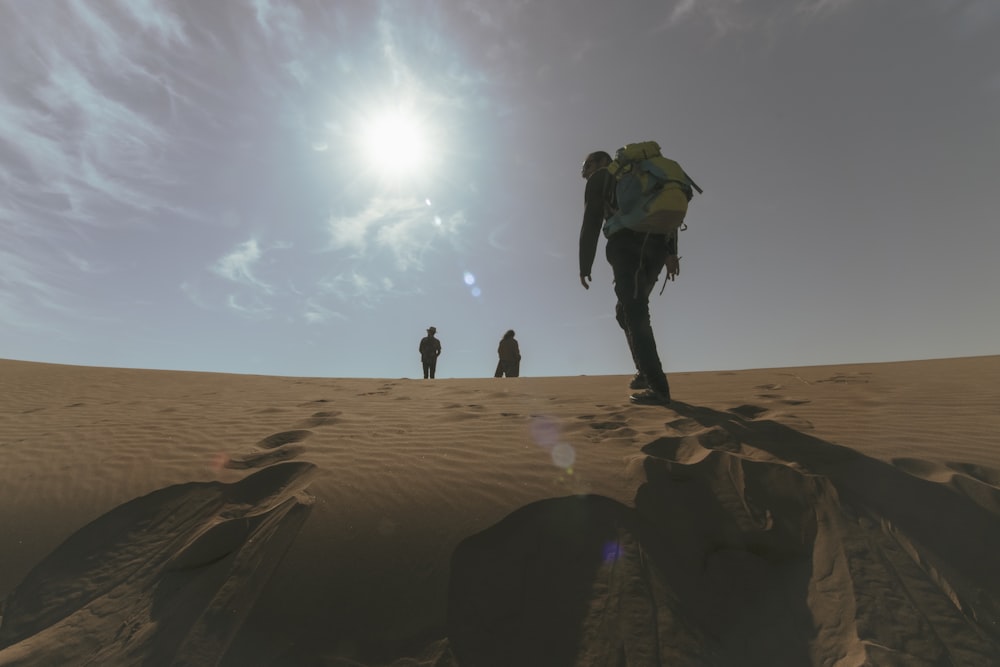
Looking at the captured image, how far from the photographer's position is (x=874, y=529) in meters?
1.56

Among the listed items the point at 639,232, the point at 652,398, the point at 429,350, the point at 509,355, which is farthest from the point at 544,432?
the point at 429,350

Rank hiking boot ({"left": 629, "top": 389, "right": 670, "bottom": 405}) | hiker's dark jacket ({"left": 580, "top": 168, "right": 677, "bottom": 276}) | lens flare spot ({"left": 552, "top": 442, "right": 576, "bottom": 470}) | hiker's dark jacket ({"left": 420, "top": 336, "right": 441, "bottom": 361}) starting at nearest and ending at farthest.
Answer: lens flare spot ({"left": 552, "top": 442, "right": 576, "bottom": 470})
hiking boot ({"left": 629, "top": 389, "right": 670, "bottom": 405})
hiker's dark jacket ({"left": 580, "top": 168, "right": 677, "bottom": 276})
hiker's dark jacket ({"left": 420, "top": 336, "right": 441, "bottom": 361})

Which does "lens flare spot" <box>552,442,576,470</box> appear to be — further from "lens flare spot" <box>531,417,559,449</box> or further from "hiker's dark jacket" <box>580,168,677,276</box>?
"hiker's dark jacket" <box>580,168,677,276</box>

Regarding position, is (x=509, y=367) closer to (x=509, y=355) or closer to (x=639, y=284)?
(x=509, y=355)

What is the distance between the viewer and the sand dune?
1.33m

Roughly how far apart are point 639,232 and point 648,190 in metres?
0.33

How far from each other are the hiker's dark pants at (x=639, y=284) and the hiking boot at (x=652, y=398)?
0.12 ft

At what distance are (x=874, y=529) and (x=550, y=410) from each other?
2.32 m

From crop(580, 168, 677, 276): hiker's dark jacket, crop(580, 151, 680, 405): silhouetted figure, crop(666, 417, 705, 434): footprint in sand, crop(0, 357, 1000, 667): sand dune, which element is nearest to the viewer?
crop(0, 357, 1000, 667): sand dune

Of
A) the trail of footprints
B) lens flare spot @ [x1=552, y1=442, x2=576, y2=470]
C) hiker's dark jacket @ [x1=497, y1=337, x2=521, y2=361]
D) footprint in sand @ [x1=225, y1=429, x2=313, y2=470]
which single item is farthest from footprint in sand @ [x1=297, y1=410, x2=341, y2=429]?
hiker's dark jacket @ [x1=497, y1=337, x2=521, y2=361]

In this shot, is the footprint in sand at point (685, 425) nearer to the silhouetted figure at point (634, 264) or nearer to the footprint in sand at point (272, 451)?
the silhouetted figure at point (634, 264)

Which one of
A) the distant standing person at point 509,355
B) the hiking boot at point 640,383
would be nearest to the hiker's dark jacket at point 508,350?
the distant standing person at point 509,355

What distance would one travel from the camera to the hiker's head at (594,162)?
411 cm

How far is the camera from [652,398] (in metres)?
3.55
